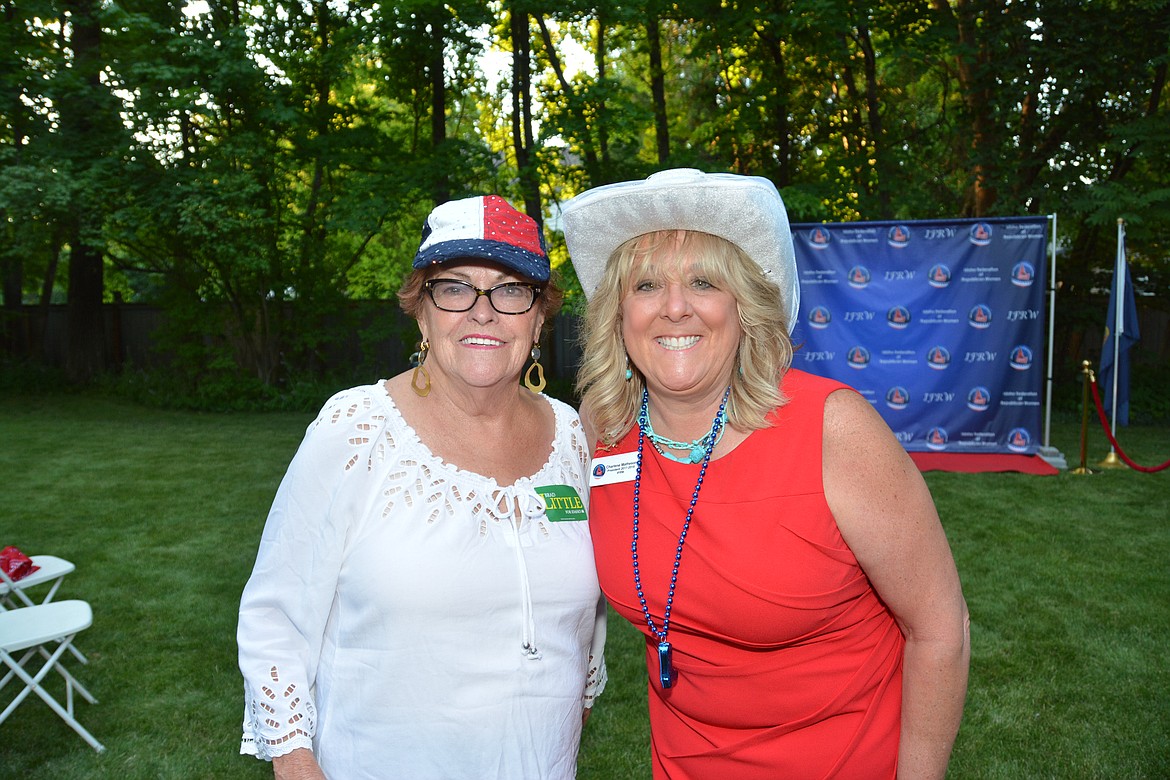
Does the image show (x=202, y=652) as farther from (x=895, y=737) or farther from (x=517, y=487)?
(x=895, y=737)

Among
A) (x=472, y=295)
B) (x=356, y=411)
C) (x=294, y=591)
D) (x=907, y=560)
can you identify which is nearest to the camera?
(x=907, y=560)

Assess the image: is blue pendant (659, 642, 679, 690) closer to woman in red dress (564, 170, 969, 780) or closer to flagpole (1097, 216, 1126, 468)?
woman in red dress (564, 170, 969, 780)

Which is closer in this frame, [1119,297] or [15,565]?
[15,565]

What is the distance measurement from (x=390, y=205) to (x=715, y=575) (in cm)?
1189

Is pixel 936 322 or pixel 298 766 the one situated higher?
pixel 936 322

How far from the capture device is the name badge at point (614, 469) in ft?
6.72

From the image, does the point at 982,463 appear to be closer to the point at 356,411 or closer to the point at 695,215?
the point at 695,215

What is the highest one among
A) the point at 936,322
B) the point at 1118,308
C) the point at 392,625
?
the point at 1118,308

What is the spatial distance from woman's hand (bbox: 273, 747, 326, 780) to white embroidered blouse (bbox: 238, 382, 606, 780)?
0.03m

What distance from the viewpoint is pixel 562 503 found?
2.10 meters

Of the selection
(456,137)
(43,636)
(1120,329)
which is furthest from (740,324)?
(456,137)

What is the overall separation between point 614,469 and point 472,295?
0.53 meters

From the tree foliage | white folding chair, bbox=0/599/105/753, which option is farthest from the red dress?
the tree foliage

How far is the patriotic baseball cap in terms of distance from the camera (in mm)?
2008
